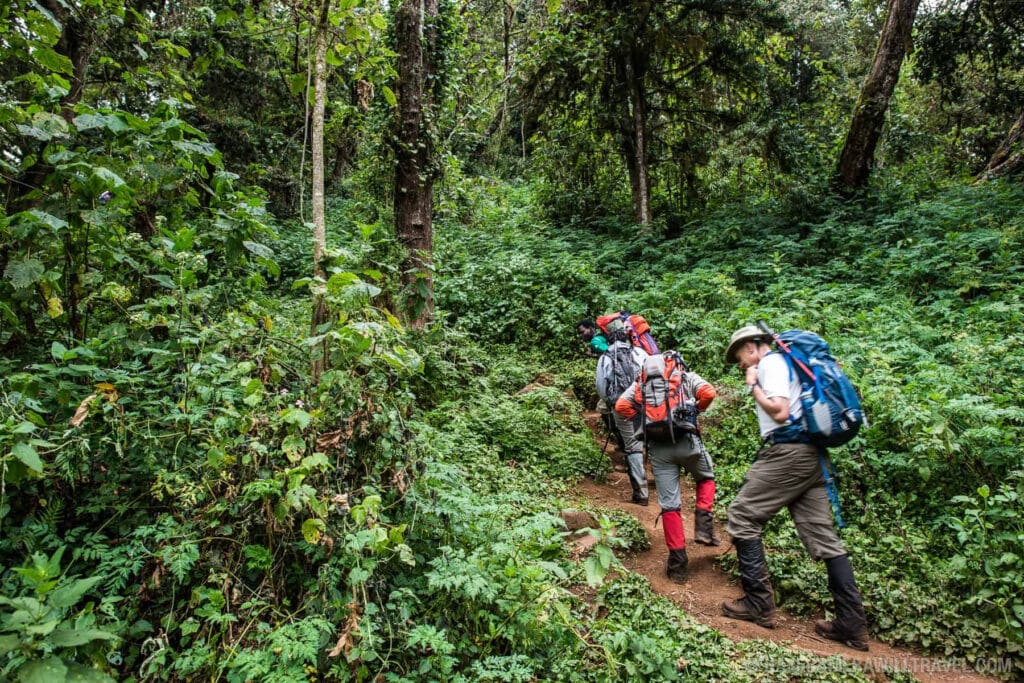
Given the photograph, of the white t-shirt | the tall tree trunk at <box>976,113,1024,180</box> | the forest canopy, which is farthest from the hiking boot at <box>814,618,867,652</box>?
the tall tree trunk at <box>976,113,1024,180</box>

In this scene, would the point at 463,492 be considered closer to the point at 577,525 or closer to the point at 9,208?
the point at 577,525

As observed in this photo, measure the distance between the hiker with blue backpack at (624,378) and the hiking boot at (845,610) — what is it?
7.90ft

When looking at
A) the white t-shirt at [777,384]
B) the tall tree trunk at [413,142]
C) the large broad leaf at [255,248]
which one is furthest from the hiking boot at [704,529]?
the large broad leaf at [255,248]

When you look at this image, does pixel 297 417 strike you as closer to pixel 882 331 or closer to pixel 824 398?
pixel 824 398

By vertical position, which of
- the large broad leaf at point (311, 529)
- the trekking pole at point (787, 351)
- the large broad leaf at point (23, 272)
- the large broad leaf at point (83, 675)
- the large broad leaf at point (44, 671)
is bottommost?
the large broad leaf at point (83, 675)

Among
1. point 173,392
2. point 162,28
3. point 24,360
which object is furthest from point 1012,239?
point 162,28

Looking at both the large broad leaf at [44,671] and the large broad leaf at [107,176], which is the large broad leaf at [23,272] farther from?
the large broad leaf at [44,671]

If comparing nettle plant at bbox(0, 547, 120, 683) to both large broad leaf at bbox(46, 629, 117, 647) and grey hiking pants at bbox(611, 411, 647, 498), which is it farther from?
grey hiking pants at bbox(611, 411, 647, 498)

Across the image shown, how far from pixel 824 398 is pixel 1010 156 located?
13.4 meters

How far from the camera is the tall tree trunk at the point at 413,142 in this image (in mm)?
7160

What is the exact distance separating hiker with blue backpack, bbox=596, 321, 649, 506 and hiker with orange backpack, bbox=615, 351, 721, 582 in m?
0.94

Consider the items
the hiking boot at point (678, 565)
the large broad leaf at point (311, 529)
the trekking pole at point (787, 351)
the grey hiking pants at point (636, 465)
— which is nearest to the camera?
the large broad leaf at point (311, 529)

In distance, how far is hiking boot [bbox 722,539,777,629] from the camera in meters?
4.07

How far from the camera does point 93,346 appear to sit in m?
3.46
